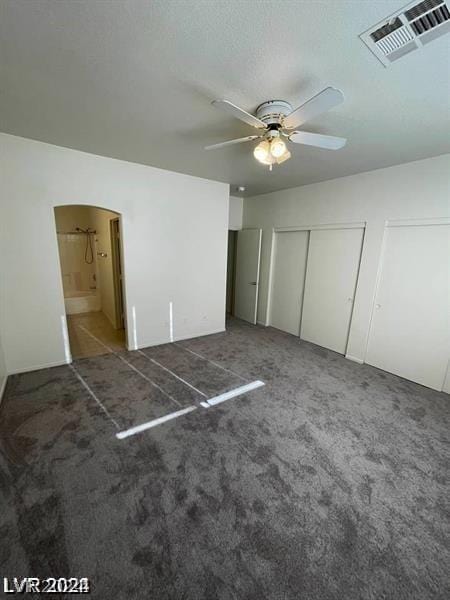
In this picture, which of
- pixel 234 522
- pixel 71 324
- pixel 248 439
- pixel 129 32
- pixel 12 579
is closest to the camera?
pixel 12 579

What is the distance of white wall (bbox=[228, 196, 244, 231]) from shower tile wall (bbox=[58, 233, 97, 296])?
360cm

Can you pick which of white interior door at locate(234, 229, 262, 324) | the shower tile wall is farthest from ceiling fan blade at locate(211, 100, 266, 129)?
the shower tile wall

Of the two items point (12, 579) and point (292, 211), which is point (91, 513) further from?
point (292, 211)

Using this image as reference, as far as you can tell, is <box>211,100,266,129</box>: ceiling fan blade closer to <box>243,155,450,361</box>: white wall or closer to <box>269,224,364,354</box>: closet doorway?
<box>243,155,450,361</box>: white wall

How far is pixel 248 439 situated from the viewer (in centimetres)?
216

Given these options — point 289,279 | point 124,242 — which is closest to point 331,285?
point 289,279

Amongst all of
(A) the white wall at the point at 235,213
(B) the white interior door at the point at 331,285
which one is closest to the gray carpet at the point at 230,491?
(B) the white interior door at the point at 331,285

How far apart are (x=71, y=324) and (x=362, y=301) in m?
5.38

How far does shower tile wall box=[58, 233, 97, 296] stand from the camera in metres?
6.19

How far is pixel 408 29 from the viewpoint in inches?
50.0

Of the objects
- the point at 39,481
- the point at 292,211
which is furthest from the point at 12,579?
the point at 292,211

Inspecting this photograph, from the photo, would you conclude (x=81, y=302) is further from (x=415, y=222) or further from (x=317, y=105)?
(x=415, y=222)

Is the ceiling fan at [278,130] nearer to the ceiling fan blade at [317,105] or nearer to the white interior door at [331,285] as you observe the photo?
the ceiling fan blade at [317,105]

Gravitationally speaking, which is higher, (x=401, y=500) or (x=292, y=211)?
(x=292, y=211)
